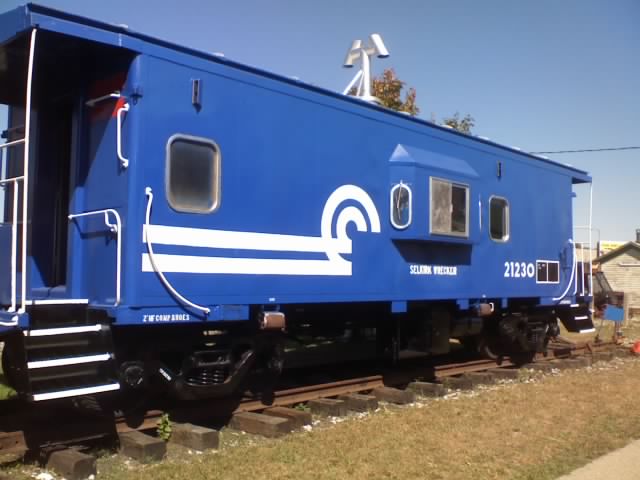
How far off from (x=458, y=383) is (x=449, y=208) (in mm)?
2459

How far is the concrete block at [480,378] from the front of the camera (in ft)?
30.9

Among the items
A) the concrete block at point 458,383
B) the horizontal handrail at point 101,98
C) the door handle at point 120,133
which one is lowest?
the concrete block at point 458,383

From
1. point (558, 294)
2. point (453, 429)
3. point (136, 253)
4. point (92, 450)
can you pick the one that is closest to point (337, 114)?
Result: point (136, 253)

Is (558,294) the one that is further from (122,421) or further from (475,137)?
(122,421)

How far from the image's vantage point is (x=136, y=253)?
215 inches

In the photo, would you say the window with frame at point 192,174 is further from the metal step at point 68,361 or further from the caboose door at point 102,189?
the metal step at point 68,361

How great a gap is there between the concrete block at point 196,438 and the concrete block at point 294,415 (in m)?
0.91

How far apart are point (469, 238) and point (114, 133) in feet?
15.7

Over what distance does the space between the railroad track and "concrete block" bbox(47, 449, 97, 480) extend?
0.86 feet

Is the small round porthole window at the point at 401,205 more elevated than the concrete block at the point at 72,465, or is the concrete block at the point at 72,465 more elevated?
the small round porthole window at the point at 401,205

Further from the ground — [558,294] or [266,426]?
[558,294]

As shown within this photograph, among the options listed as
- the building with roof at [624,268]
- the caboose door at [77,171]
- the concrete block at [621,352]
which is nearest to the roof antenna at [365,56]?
the caboose door at [77,171]

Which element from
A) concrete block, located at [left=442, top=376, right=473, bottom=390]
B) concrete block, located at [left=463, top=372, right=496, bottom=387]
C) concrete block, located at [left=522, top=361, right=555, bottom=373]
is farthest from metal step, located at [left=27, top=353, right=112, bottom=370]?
concrete block, located at [left=522, top=361, right=555, bottom=373]

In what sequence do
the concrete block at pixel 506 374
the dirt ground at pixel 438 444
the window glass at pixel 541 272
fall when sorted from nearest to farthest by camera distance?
1. the dirt ground at pixel 438 444
2. the concrete block at pixel 506 374
3. the window glass at pixel 541 272
